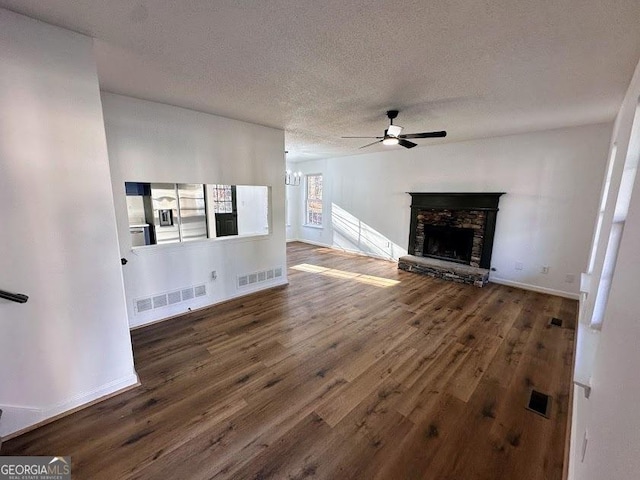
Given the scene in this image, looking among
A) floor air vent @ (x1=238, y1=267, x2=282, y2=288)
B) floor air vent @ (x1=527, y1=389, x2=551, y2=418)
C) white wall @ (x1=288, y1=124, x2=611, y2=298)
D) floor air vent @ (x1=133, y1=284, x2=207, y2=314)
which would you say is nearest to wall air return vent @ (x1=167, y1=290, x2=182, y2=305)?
floor air vent @ (x1=133, y1=284, x2=207, y2=314)

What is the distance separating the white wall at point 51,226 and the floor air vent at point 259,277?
6.90 ft

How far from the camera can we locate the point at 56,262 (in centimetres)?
180

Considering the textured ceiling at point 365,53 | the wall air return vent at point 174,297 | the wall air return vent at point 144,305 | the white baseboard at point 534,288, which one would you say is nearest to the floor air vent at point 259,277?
the wall air return vent at point 174,297

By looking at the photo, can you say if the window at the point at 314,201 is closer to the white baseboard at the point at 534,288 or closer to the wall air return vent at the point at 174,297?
the white baseboard at the point at 534,288

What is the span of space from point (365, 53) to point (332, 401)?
2647 mm

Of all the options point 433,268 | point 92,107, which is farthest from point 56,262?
point 433,268

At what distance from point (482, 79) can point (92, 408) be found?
4161mm

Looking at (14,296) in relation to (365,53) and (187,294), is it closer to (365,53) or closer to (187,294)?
(187,294)

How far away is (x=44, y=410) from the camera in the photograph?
1852 mm

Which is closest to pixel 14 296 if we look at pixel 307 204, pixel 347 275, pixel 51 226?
pixel 51 226

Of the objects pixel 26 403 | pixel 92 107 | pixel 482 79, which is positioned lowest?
pixel 26 403

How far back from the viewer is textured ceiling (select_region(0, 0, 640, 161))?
1531mm

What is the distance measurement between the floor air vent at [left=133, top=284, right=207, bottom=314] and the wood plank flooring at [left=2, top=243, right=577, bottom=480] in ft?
0.78

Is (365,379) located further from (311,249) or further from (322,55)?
(311,249)
